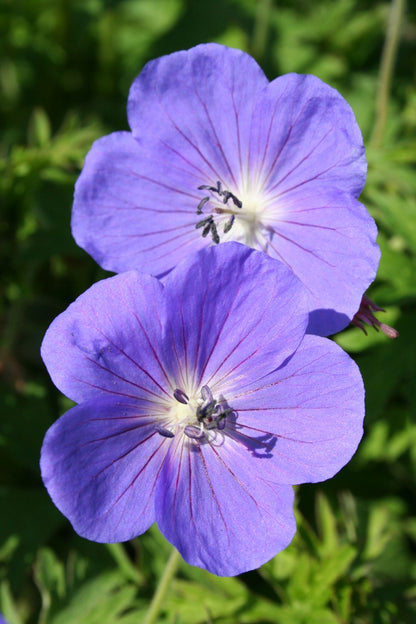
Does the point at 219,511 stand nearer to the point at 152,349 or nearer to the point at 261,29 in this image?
the point at 152,349

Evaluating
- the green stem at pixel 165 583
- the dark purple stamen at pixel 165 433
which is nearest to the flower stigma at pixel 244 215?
the dark purple stamen at pixel 165 433

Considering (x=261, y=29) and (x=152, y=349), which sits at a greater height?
(x=261, y=29)

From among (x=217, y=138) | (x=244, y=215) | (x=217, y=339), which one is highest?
(x=217, y=138)

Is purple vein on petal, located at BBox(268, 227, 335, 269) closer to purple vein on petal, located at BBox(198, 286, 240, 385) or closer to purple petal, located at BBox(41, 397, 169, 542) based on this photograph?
purple vein on petal, located at BBox(198, 286, 240, 385)

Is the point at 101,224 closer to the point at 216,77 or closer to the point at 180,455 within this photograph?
the point at 216,77

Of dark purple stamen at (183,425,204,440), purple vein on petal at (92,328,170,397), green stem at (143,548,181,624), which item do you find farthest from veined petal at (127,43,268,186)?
green stem at (143,548,181,624)

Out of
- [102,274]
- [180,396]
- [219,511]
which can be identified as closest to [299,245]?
[180,396]

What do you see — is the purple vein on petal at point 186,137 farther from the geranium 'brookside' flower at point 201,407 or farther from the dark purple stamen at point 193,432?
the dark purple stamen at point 193,432
